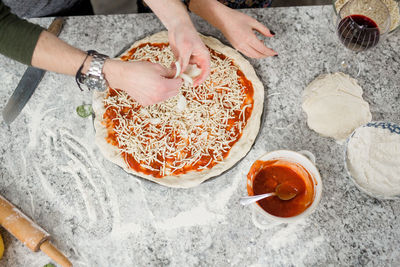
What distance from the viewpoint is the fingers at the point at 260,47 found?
1395 mm

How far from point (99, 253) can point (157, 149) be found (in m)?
0.46

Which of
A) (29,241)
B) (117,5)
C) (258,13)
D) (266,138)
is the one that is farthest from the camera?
(117,5)

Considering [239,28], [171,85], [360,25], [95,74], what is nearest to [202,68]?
[171,85]

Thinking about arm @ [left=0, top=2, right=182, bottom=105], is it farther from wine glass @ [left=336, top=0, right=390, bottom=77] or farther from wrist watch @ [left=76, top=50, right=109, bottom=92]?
wine glass @ [left=336, top=0, right=390, bottom=77]

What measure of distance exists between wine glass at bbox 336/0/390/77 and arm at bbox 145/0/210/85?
0.54 m

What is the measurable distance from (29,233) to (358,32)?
4.67 ft

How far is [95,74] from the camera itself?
3.95 ft

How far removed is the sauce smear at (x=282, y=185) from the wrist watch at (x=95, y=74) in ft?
2.04

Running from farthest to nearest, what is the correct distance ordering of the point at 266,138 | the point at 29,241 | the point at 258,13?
the point at 258,13 → the point at 266,138 → the point at 29,241

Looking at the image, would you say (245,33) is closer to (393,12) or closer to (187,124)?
(187,124)

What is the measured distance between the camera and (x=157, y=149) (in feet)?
4.36

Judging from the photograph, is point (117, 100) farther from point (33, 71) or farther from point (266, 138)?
point (266, 138)

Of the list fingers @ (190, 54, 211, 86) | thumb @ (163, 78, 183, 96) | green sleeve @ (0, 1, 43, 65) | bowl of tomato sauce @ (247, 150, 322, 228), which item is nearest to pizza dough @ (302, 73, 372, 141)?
bowl of tomato sauce @ (247, 150, 322, 228)

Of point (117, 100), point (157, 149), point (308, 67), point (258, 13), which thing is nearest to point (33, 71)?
point (117, 100)
